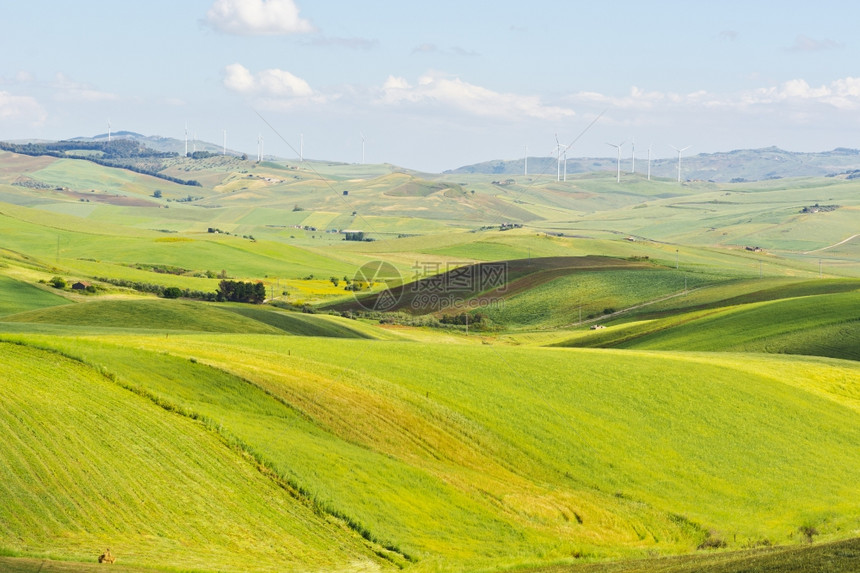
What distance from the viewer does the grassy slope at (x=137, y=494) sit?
18.7 m

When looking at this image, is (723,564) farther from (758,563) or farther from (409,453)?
(409,453)

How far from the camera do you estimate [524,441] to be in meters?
32.4

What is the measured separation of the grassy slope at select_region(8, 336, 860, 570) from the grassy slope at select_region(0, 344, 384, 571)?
1510 mm

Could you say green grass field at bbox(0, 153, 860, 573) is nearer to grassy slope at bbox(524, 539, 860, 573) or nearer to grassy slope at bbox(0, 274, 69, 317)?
grassy slope at bbox(524, 539, 860, 573)

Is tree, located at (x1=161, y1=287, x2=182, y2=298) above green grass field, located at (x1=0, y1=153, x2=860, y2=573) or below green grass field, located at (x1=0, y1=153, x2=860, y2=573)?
below

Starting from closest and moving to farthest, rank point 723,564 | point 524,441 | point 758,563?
point 758,563, point 723,564, point 524,441

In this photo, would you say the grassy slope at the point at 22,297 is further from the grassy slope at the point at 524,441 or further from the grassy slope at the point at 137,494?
the grassy slope at the point at 137,494

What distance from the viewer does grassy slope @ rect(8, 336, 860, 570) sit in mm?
24953

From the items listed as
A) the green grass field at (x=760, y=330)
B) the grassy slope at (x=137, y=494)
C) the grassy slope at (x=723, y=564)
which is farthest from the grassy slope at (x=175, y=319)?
the grassy slope at (x=723, y=564)

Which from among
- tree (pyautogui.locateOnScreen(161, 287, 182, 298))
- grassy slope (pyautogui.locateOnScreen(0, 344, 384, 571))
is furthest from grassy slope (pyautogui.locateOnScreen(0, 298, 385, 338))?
tree (pyautogui.locateOnScreen(161, 287, 182, 298))

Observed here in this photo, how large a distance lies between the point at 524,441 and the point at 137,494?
15.5 meters

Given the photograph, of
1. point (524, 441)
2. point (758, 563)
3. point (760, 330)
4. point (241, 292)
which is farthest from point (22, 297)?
point (758, 563)

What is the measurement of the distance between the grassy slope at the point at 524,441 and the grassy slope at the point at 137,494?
59.5 inches

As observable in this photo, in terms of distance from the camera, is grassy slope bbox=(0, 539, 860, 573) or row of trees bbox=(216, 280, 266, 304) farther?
row of trees bbox=(216, 280, 266, 304)
